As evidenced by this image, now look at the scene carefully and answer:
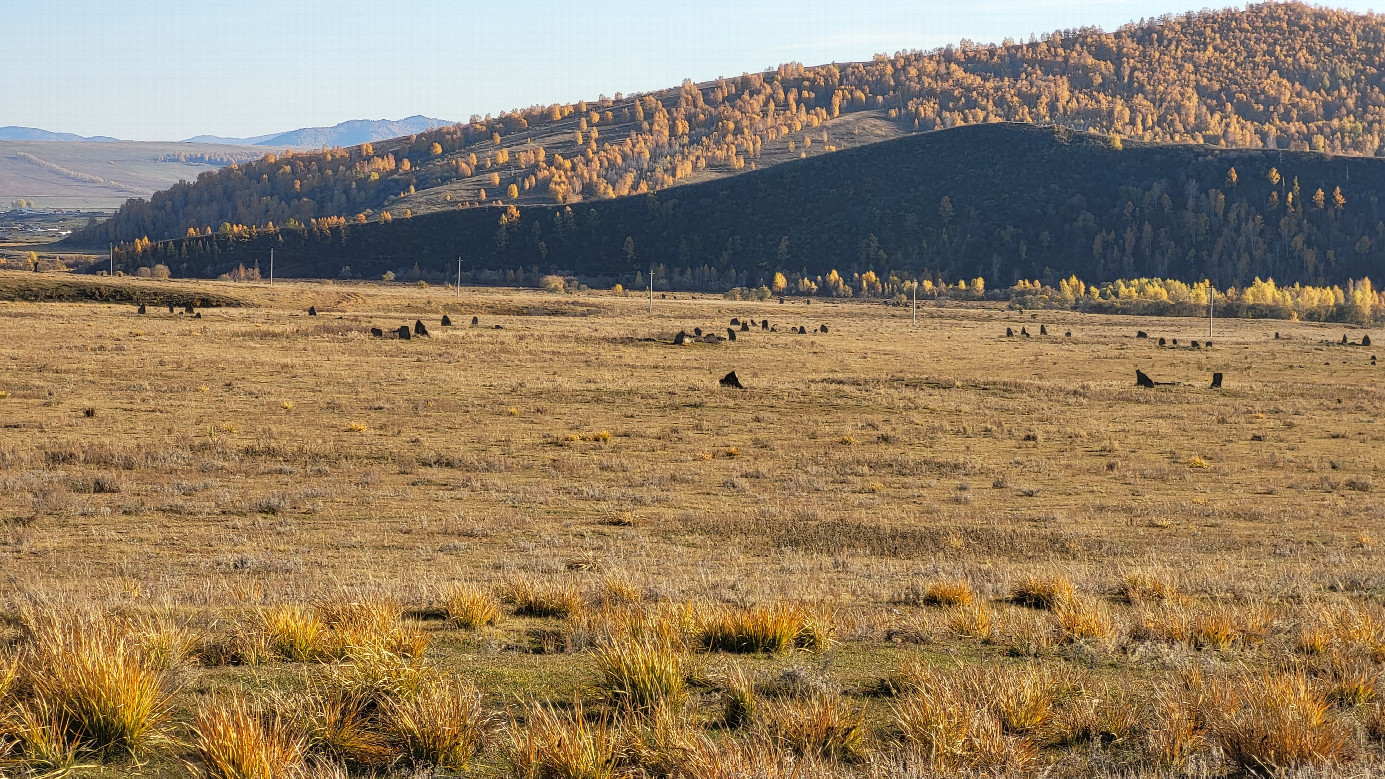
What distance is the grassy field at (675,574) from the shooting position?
17.4ft

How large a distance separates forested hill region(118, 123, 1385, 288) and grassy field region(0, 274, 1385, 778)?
99.3m

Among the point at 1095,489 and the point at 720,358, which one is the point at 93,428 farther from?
the point at 720,358

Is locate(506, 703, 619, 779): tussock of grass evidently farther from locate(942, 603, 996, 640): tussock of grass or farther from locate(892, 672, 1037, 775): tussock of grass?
locate(942, 603, 996, 640): tussock of grass

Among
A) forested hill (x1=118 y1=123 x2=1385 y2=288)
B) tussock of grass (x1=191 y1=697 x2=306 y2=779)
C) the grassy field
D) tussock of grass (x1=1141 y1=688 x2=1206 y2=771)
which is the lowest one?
the grassy field

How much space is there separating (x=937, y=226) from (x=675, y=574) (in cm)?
13279

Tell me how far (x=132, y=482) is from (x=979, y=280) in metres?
113

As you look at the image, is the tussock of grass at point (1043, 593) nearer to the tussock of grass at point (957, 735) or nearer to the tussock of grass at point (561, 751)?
the tussock of grass at point (957, 735)

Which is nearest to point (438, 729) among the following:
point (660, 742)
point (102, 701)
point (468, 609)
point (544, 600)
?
point (660, 742)

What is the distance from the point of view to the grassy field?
5.31m

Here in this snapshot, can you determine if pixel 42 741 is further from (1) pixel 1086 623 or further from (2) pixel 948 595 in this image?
(2) pixel 948 595

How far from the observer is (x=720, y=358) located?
45.6 m

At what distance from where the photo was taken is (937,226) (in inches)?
5458

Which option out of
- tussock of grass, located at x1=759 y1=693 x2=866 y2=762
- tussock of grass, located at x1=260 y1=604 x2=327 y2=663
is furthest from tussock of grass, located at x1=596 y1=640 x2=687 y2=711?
tussock of grass, located at x1=260 y1=604 x2=327 y2=663

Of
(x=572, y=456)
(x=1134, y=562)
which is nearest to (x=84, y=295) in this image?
(x=572, y=456)
